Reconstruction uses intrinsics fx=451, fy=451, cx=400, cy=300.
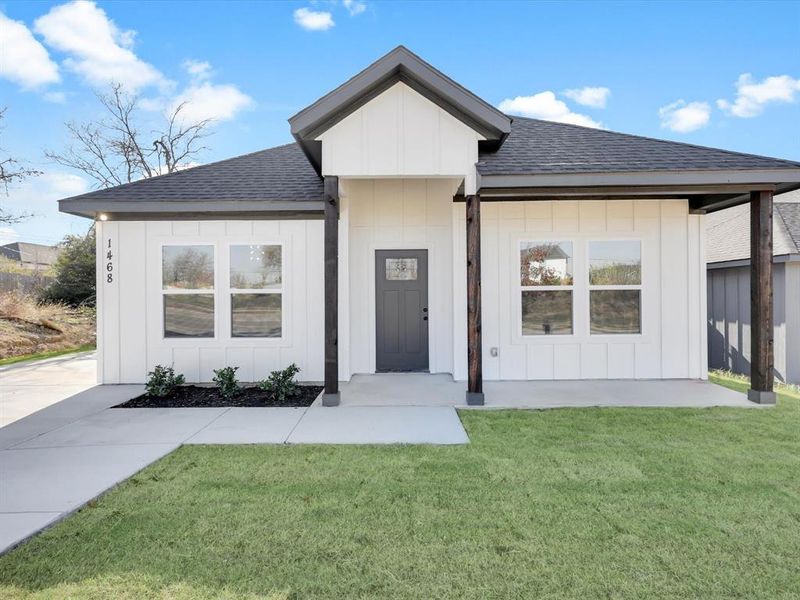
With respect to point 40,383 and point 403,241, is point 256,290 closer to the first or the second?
point 403,241

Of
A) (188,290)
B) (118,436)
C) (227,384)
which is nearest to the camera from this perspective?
(118,436)

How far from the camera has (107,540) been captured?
272cm

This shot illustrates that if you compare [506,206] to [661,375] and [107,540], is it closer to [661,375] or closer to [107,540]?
[661,375]

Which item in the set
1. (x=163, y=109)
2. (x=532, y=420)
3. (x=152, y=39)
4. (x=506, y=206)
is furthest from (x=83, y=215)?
(x=163, y=109)

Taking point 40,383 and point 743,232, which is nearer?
point 40,383

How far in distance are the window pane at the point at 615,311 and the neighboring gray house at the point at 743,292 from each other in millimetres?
Answer: 4058

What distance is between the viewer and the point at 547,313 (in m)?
7.41

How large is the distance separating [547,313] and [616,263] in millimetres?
1399

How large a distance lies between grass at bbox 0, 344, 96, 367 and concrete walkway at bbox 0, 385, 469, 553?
511 centimetres

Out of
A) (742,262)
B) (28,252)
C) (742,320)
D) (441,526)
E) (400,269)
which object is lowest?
(441,526)

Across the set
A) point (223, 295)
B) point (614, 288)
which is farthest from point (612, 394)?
point (223, 295)

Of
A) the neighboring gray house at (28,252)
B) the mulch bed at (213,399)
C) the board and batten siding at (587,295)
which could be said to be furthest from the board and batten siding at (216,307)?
the neighboring gray house at (28,252)

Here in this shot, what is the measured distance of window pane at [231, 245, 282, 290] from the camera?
7395 millimetres

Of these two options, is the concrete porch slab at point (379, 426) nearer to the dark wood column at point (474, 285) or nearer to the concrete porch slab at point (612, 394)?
the dark wood column at point (474, 285)
